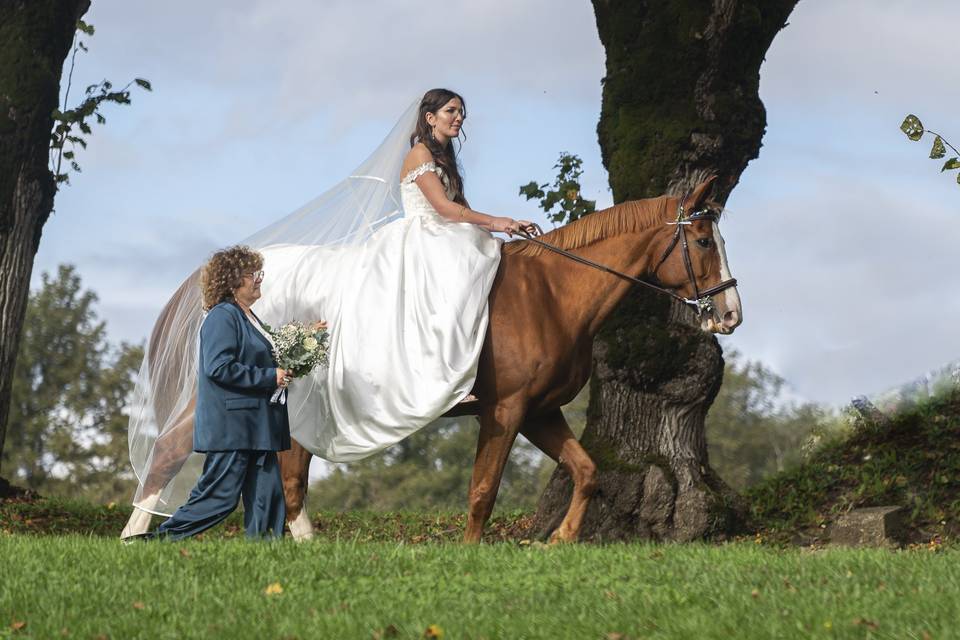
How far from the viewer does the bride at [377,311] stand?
9.61 meters

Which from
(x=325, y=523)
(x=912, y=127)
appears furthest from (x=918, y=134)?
(x=325, y=523)

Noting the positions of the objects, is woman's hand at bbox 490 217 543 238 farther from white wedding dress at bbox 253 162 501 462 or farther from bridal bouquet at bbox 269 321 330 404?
bridal bouquet at bbox 269 321 330 404

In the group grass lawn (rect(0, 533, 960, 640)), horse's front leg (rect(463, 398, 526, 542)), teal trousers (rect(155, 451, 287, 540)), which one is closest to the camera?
grass lawn (rect(0, 533, 960, 640))

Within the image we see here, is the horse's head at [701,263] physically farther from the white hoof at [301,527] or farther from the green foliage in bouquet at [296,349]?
the white hoof at [301,527]

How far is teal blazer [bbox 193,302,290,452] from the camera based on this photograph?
342 inches

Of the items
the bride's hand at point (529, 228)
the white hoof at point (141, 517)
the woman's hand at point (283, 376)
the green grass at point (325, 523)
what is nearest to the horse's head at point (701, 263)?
the bride's hand at point (529, 228)

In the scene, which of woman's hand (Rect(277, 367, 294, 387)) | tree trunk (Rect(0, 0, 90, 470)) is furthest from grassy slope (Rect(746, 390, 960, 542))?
tree trunk (Rect(0, 0, 90, 470))

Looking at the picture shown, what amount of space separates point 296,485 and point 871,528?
5.88 m

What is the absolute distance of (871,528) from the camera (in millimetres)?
12000

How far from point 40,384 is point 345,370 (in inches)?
1436

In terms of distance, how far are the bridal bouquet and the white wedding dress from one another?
40.0 inches

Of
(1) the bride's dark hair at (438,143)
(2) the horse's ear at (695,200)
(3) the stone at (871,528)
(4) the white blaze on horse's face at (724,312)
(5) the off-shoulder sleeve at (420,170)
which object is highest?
(1) the bride's dark hair at (438,143)

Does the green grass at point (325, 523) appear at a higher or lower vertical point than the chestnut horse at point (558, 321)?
lower

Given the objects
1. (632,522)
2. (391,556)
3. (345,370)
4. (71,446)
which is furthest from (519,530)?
(71,446)
